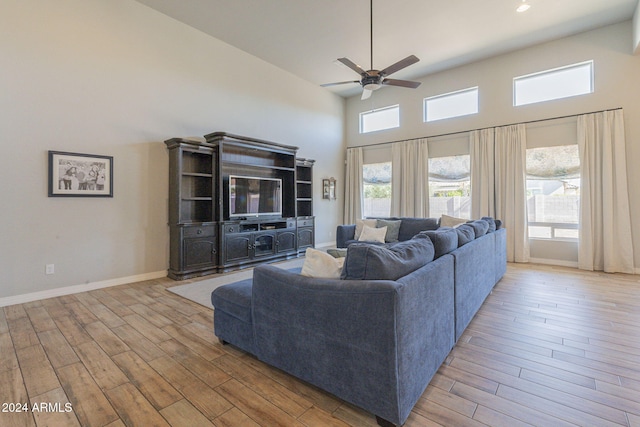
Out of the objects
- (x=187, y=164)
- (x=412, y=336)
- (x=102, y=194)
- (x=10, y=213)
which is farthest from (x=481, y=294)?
(x=10, y=213)

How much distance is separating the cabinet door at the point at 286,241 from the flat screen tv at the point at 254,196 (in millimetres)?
439

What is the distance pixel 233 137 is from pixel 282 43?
2039 mm

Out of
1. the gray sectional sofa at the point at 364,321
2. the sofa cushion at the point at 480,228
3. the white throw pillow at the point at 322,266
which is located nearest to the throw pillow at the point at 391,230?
the sofa cushion at the point at 480,228

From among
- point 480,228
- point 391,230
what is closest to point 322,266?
point 480,228

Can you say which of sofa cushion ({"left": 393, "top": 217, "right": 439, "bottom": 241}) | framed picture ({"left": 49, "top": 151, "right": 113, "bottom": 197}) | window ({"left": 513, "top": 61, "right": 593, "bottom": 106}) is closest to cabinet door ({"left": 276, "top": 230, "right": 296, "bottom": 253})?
sofa cushion ({"left": 393, "top": 217, "right": 439, "bottom": 241})

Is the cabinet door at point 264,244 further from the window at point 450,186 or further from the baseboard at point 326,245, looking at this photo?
the window at point 450,186

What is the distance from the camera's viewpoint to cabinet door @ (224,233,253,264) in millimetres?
4875

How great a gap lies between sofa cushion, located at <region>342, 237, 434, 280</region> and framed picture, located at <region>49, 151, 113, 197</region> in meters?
3.91

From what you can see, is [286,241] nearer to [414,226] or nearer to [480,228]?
[414,226]

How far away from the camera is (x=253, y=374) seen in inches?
77.9

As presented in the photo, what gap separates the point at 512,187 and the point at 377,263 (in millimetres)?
5298

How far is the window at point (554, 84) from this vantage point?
5.06 m

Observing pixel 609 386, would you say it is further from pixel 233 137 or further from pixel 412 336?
pixel 233 137

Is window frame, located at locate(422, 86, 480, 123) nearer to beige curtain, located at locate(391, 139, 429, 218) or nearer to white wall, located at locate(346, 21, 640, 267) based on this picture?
white wall, located at locate(346, 21, 640, 267)
